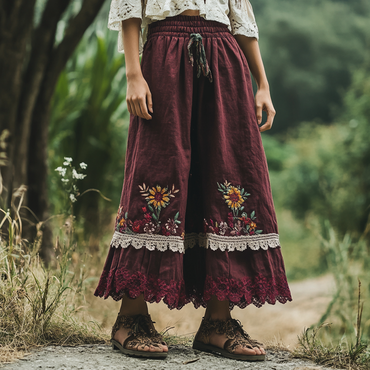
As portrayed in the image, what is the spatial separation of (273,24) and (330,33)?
212cm

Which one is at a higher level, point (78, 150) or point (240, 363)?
point (78, 150)

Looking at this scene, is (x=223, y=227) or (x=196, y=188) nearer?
(x=223, y=227)

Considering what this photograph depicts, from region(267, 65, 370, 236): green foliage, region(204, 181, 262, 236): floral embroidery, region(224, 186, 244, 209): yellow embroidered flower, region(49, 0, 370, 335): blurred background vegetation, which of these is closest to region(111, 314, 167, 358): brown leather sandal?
region(204, 181, 262, 236): floral embroidery

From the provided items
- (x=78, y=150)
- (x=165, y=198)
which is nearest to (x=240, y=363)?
(x=165, y=198)

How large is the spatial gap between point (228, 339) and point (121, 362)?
0.35 metres

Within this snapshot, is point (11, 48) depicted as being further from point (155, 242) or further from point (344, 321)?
point (344, 321)

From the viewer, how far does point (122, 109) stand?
434 cm

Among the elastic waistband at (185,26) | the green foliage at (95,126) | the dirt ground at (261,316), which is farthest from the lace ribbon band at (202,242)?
the green foliage at (95,126)

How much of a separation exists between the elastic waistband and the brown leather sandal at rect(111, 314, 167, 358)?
0.94 m

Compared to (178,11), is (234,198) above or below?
below

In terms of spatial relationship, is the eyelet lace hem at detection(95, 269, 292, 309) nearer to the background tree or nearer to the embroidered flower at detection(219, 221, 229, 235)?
the embroidered flower at detection(219, 221, 229, 235)

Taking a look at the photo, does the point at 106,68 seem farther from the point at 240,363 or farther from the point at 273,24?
the point at 273,24

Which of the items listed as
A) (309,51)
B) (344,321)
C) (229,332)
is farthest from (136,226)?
(309,51)

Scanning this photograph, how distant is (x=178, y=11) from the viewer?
1.47 meters
